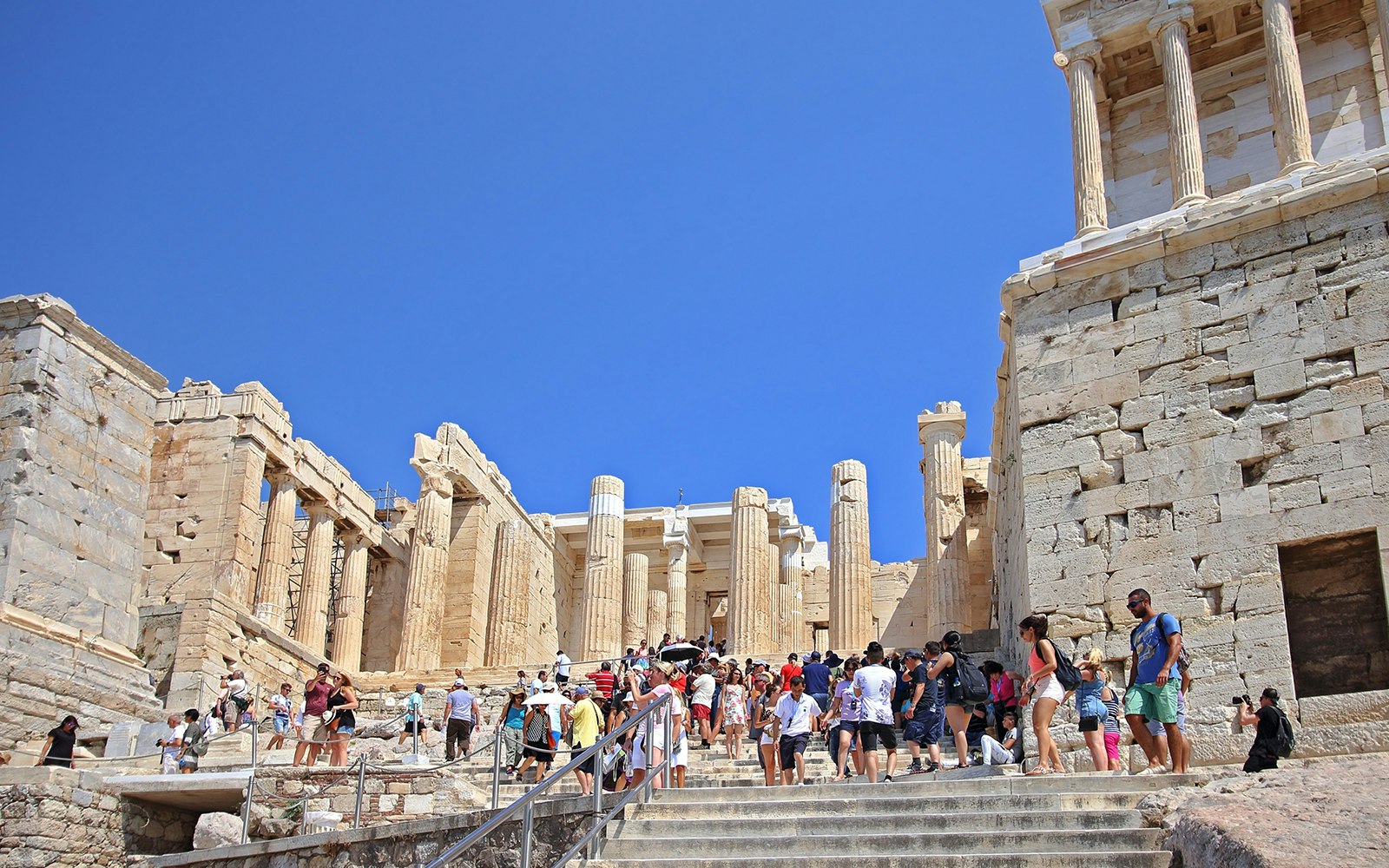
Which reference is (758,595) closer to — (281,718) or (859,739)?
(281,718)

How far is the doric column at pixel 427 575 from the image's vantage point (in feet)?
107

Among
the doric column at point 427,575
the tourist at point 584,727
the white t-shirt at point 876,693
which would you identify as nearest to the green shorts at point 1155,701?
the white t-shirt at point 876,693

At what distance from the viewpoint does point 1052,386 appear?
51.9ft

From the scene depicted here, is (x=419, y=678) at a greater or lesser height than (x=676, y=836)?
greater

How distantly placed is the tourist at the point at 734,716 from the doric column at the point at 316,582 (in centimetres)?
1836

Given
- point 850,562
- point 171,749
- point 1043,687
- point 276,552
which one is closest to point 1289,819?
point 1043,687

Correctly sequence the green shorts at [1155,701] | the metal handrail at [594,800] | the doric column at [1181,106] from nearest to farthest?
the metal handrail at [594,800] → the green shorts at [1155,701] → the doric column at [1181,106]

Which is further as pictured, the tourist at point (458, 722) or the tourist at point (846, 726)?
the tourist at point (458, 722)

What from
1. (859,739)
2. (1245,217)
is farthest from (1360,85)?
(859,739)

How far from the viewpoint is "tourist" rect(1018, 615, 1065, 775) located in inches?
458

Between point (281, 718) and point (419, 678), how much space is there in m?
10.6

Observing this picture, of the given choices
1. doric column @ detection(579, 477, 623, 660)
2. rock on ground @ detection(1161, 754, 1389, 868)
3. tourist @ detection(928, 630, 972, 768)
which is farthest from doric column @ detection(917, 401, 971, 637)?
rock on ground @ detection(1161, 754, 1389, 868)

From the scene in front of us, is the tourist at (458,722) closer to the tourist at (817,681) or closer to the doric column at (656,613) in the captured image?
the tourist at (817,681)

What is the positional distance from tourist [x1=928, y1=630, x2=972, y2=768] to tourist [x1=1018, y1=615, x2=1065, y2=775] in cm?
82
